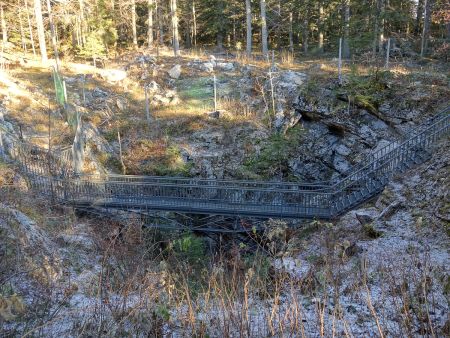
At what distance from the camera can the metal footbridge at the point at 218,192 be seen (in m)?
11.0

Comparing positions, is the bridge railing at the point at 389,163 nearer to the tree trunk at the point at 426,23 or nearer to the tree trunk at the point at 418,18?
the tree trunk at the point at 426,23

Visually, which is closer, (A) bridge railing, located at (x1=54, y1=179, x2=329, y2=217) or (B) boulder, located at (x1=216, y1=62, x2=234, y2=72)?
(A) bridge railing, located at (x1=54, y1=179, x2=329, y2=217)

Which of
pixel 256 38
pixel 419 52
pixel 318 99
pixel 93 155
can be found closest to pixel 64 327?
pixel 93 155

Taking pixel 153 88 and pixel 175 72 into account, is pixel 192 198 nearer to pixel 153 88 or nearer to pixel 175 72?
pixel 153 88

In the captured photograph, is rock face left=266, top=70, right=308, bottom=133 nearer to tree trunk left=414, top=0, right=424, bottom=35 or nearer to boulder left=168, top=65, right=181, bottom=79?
boulder left=168, top=65, right=181, bottom=79

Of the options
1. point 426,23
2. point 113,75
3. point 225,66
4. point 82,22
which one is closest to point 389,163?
point 225,66

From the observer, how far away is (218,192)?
12.7 metres

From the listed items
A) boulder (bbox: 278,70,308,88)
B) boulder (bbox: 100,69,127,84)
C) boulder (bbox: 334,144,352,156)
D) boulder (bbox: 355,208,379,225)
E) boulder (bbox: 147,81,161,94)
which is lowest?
boulder (bbox: 355,208,379,225)

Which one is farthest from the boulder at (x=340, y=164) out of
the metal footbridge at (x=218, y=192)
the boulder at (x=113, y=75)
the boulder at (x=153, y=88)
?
the boulder at (x=113, y=75)

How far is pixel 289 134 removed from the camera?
693 inches

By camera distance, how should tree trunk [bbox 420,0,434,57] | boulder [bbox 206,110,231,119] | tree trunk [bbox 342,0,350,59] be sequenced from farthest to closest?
tree trunk [bbox 342,0,350,59] < tree trunk [bbox 420,0,434,57] < boulder [bbox 206,110,231,119]

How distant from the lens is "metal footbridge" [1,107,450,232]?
10969 millimetres

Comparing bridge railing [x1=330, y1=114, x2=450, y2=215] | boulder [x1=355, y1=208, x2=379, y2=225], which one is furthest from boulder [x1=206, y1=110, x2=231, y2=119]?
boulder [x1=355, y1=208, x2=379, y2=225]

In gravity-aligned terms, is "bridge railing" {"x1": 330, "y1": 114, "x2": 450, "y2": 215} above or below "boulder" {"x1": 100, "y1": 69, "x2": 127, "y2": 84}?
below
